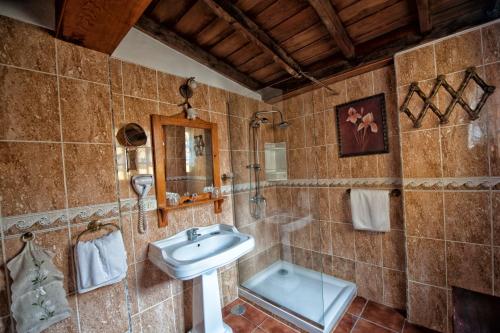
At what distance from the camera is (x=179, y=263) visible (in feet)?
4.17

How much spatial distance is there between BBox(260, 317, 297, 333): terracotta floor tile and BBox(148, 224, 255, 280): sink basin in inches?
30.7

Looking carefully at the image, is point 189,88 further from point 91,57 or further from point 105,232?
point 105,232

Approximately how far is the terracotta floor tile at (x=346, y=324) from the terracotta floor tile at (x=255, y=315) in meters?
0.63

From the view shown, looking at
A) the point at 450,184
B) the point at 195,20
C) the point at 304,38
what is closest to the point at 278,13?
the point at 304,38

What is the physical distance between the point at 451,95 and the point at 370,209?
3.65 ft

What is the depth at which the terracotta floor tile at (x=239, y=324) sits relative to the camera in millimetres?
1732

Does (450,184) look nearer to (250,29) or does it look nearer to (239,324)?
(250,29)

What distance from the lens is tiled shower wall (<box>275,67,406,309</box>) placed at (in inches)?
73.1

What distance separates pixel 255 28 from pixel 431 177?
1.91 meters

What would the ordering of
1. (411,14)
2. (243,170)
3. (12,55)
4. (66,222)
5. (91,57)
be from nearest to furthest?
(12,55)
(66,222)
(91,57)
(411,14)
(243,170)

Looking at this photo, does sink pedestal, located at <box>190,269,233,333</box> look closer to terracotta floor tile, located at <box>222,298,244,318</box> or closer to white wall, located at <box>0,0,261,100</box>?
terracotta floor tile, located at <box>222,298,244,318</box>

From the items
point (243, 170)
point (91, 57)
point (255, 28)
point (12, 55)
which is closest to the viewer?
point (12, 55)

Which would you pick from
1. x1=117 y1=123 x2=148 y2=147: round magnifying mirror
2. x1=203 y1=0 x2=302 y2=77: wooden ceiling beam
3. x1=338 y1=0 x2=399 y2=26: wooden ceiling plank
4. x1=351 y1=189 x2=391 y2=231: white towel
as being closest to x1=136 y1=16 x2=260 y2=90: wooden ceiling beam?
x1=203 y1=0 x2=302 y2=77: wooden ceiling beam

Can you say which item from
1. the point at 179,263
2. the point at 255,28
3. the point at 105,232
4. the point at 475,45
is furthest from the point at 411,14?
the point at 105,232
